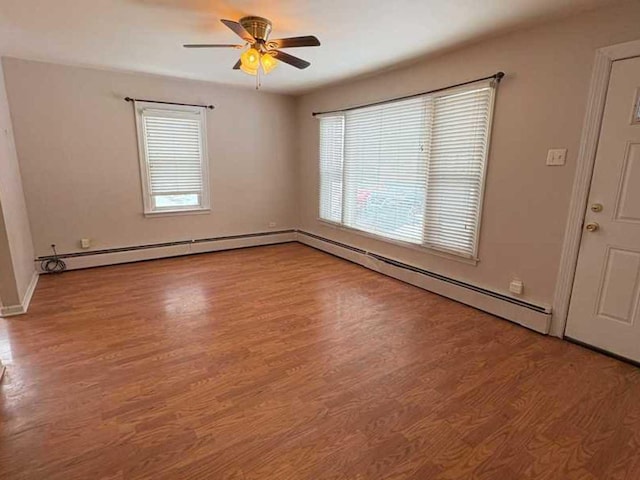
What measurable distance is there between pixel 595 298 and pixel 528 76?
1829mm

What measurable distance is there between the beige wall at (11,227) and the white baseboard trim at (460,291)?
3690 mm

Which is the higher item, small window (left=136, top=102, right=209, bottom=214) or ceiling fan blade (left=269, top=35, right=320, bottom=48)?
ceiling fan blade (left=269, top=35, right=320, bottom=48)

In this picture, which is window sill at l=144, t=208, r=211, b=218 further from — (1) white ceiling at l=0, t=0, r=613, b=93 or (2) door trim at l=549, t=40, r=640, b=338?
(2) door trim at l=549, t=40, r=640, b=338

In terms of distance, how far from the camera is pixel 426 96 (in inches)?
138

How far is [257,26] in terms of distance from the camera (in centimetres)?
257

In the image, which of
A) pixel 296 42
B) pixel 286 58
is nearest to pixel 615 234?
pixel 296 42

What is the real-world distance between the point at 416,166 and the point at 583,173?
156cm

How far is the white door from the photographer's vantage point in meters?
2.26

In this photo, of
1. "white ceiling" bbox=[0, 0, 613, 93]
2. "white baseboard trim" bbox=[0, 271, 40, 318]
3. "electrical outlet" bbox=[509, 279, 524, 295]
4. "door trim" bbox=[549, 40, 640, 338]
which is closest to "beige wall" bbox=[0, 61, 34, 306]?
"white baseboard trim" bbox=[0, 271, 40, 318]

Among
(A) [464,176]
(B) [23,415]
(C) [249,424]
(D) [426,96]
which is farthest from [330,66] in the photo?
(B) [23,415]

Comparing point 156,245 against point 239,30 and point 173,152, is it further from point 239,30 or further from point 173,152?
point 239,30

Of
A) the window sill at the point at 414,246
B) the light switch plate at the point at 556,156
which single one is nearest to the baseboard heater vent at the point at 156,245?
the window sill at the point at 414,246

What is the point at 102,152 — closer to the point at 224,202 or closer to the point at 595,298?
the point at 224,202

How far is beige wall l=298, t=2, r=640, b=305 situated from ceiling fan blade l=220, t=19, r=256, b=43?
191cm
